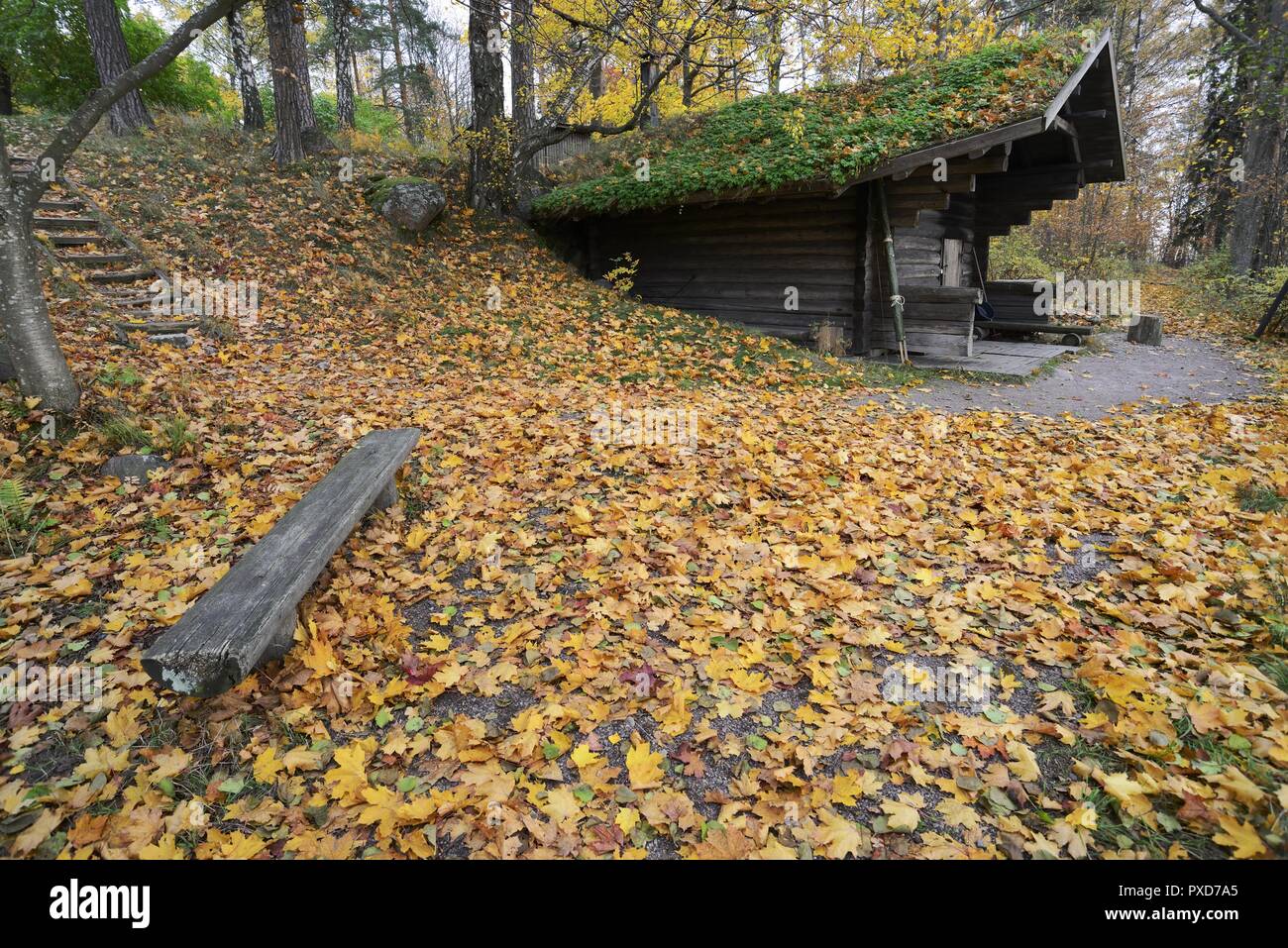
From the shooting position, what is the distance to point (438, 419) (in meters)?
6.15

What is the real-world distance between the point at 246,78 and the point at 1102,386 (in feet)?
56.9

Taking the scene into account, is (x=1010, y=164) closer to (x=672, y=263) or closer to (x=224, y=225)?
(x=672, y=263)

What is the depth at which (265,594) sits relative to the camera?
2764 mm

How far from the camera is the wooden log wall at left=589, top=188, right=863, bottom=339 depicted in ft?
34.1

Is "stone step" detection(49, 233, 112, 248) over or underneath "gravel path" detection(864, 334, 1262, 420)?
over

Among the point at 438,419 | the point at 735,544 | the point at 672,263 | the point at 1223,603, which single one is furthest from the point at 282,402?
the point at 672,263

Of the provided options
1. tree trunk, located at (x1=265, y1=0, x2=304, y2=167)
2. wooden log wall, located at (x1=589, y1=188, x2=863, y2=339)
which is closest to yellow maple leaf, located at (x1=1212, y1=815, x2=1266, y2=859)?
wooden log wall, located at (x1=589, y1=188, x2=863, y2=339)

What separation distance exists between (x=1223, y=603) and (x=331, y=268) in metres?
11.2

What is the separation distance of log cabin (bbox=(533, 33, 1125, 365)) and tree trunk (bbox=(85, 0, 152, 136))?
812 centimetres

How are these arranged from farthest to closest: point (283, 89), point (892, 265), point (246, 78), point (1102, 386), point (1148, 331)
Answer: point (246, 78) → point (1148, 331) → point (283, 89) → point (892, 265) → point (1102, 386)

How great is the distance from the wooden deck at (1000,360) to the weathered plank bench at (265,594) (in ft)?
28.2

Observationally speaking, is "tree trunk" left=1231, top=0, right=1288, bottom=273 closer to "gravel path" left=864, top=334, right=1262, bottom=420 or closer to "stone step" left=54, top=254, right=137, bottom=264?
"gravel path" left=864, top=334, right=1262, bottom=420

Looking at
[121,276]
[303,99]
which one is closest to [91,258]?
[121,276]

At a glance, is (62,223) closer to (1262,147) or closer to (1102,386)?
(1102,386)
